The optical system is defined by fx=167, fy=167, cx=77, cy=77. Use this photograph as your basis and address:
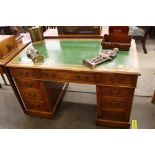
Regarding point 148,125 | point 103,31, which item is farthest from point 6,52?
point 148,125

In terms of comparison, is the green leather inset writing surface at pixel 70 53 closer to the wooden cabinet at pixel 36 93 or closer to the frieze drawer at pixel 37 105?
the wooden cabinet at pixel 36 93

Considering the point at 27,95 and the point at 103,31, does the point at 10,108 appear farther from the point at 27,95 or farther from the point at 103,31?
the point at 103,31

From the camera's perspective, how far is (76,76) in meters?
1.42

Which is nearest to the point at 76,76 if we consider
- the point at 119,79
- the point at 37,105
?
the point at 119,79

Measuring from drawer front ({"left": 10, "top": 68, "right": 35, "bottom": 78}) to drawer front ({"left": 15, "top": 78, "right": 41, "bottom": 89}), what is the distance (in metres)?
0.08

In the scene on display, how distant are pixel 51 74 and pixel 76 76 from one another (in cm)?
23

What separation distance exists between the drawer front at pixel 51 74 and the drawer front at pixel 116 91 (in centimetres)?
36

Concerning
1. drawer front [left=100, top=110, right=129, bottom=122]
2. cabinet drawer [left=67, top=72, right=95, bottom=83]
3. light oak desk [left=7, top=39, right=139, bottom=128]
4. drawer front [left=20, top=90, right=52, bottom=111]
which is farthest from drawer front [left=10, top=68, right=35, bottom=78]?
drawer front [left=100, top=110, right=129, bottom=122]

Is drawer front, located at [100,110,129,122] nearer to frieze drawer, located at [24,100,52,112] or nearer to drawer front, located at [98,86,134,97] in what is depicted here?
drawer front, located at [98,86,134,97]

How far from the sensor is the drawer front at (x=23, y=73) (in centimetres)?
150

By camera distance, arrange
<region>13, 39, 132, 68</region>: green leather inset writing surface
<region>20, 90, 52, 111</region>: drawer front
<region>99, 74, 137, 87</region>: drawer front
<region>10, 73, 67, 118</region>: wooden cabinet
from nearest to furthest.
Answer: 1. <region>99, 74, 137, 87</region>: drawer front
2. <region>13, 39, 132, 68</region>: green leather inset writing surface
3. <region>10, 73, 67, 118</region>: wooden cabinet
4. <region>20, 90, 52, 111</region>: drawer front

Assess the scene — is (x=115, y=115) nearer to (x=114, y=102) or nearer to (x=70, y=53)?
(x=114, y=102)

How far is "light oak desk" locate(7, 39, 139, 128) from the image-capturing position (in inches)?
53.2

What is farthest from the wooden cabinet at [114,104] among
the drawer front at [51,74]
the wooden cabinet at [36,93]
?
the wooden cabinet at [36,93]
